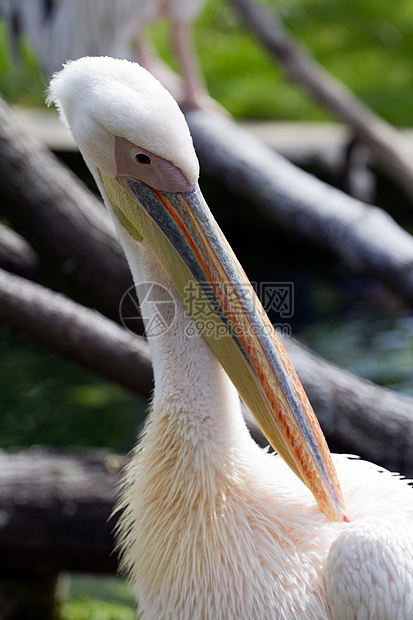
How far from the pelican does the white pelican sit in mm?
2749

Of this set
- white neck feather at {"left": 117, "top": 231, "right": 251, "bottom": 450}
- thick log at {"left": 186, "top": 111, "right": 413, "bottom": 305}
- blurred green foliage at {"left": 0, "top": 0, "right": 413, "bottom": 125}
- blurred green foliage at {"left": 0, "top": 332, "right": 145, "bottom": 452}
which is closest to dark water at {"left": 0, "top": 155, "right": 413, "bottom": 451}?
blurred green foliage at {"left": 0, "top": 332, "right": 145, "bottom": 452}

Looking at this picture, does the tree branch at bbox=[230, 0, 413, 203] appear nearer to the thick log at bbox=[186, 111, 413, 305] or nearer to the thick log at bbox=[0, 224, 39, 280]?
the thick log at bbox=[186, 111, 413, 305]

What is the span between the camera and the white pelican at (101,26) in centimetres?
425

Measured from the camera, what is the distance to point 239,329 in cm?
157

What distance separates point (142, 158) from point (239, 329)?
38 cm

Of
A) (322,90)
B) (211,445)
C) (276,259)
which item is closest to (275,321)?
(276,259)

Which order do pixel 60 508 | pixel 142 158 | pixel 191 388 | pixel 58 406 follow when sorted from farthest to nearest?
pixel 58 406, pixel 60 508, pixel 191 388, pixel 142 158

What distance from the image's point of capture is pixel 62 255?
262 cm

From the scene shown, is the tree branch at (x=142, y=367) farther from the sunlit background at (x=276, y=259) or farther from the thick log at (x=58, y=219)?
the sunlit background at (x=276, y=259)

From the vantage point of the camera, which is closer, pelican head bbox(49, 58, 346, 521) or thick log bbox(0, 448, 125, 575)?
pelican head bbox(49, 58, 346, 521)

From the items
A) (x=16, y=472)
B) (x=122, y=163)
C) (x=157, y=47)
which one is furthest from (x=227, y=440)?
(x=157, y=47)

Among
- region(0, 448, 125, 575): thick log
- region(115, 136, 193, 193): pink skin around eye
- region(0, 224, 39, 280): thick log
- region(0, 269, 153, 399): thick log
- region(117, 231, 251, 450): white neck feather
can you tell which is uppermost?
region(0, 224, 39, 280): thick log

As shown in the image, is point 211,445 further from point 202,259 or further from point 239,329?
point 202,259

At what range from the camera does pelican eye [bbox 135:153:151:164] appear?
1.52 m
